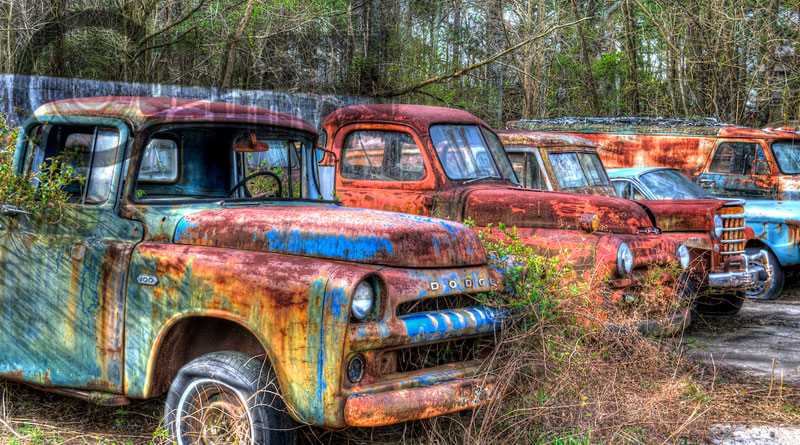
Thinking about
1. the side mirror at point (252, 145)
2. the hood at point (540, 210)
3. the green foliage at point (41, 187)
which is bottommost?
the hood at point (540, 210)

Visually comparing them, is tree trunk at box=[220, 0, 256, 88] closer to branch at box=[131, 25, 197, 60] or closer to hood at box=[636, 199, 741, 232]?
branch at box=[131, 25, 197, 60]

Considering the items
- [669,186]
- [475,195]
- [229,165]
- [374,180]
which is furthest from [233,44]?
[229,165]

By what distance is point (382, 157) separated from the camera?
7145mm

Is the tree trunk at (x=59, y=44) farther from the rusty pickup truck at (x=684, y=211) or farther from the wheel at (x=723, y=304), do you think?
the wheel at (x=723, y=304)

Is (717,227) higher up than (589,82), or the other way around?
(589,82)

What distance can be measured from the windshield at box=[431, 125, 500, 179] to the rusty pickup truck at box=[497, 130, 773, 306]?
3.86 ft

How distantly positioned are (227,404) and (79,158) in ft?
6.17

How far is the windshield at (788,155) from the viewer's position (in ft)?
36.8

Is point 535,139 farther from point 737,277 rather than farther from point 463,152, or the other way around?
point 737,277

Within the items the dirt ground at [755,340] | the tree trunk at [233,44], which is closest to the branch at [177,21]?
the tree trunk at [233,44]

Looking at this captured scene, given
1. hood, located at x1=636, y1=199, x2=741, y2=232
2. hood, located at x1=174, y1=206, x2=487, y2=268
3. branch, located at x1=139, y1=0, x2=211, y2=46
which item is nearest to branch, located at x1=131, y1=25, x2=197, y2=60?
branch, located at x1=139, y1=0, x2=211, y2=46

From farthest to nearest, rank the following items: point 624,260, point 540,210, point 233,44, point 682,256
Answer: point 233,44, point 682,256, point 540,210, point 624,260

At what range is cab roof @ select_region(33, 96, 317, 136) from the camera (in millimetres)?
4340

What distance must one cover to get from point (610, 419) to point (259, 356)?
1957 mm
